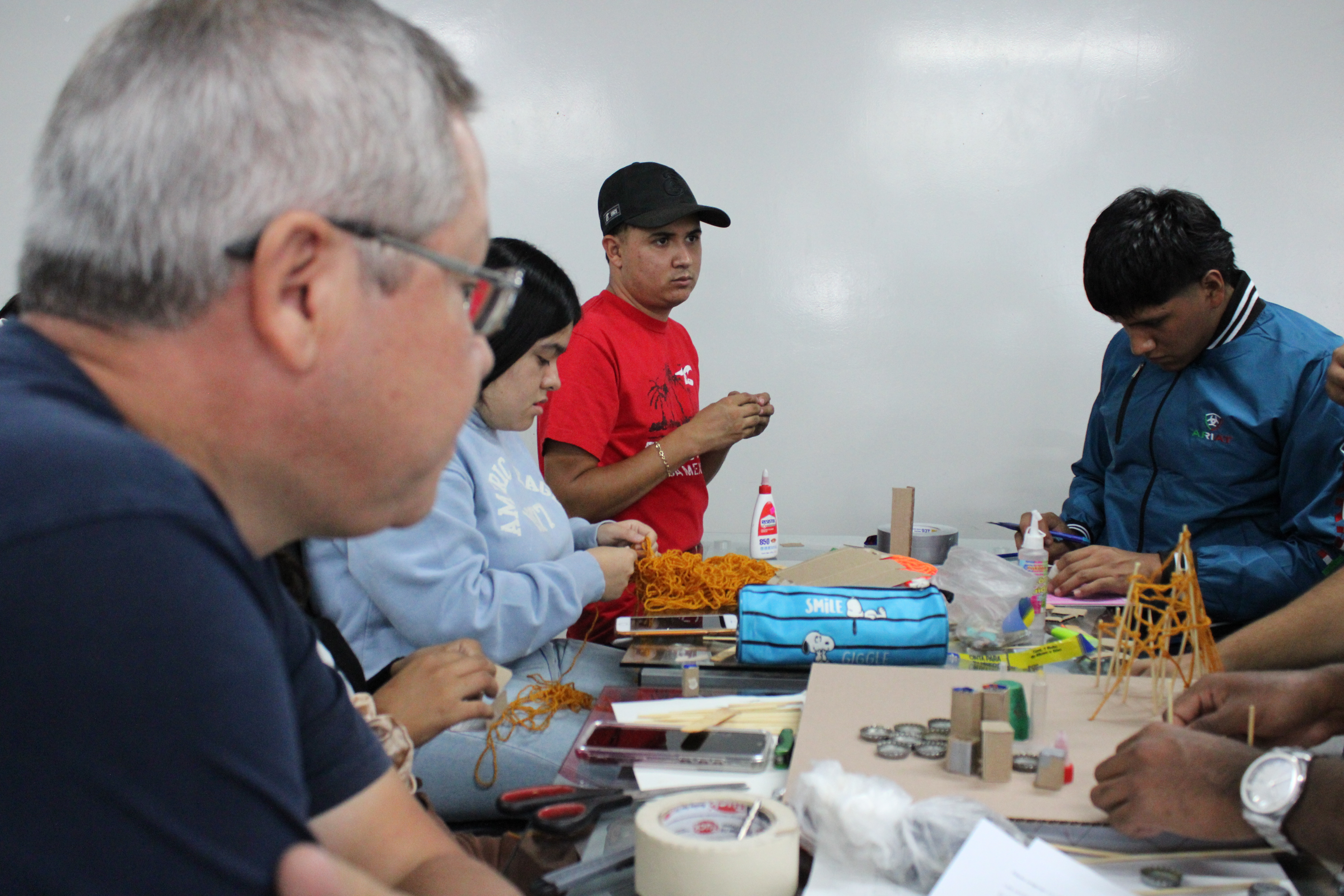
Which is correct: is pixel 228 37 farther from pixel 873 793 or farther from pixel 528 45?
pixel 528 45

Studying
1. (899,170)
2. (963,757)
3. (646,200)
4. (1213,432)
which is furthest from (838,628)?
(899,170)

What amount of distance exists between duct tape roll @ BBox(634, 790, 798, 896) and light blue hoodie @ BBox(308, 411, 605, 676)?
0.82 metres

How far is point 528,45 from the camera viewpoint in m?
4.01

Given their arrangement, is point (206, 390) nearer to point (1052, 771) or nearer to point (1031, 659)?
point (1052, 771)

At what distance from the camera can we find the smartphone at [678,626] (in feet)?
5.82

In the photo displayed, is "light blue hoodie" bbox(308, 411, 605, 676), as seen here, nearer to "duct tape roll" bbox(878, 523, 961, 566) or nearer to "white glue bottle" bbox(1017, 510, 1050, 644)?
"white glue bottle" bbox(1017, 510, 1050, 644)

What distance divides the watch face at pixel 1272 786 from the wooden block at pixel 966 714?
10.8 inches

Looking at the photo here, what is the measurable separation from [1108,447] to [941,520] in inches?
48.2

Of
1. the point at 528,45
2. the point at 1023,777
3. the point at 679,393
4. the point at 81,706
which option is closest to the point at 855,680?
the point at 1023,777

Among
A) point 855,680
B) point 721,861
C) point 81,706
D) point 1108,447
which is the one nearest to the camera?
point 81,706

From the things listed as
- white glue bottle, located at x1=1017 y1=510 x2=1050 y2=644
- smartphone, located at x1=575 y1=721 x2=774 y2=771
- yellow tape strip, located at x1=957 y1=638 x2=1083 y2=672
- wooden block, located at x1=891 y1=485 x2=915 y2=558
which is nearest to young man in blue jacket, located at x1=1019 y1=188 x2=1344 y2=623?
white glue bottle, located at x1=1017 y1=510 x2=1050 y2=644

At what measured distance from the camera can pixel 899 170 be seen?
12.8ft

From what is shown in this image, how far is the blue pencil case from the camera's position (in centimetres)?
161

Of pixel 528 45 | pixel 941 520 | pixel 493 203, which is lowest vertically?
pixel 941 520
